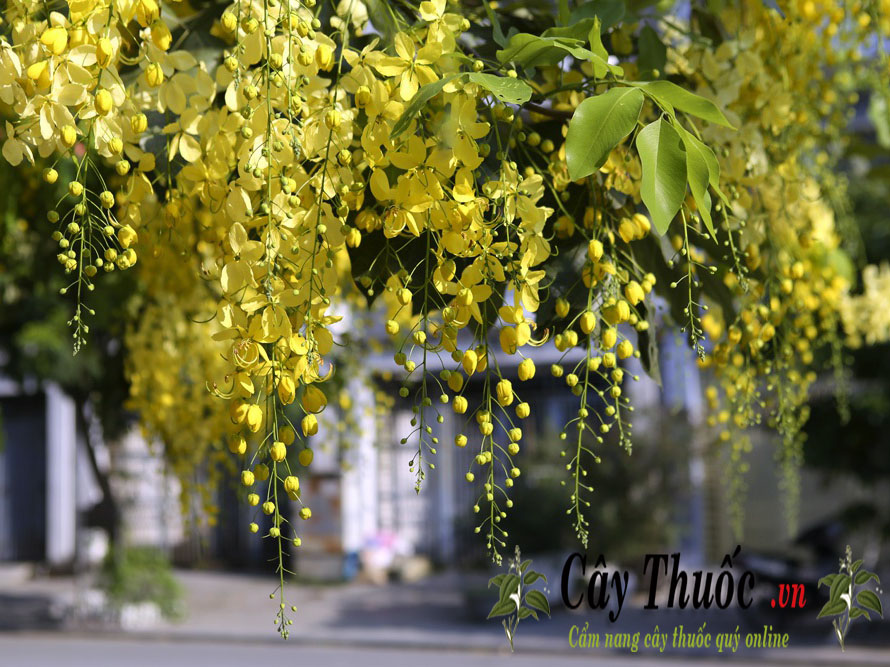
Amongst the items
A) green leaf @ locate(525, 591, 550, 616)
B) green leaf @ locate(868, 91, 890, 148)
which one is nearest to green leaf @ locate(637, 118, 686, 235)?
green leaf @ locate(525, 591, 550, 616)

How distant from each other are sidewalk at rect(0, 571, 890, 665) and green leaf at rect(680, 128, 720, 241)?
5.32 meters

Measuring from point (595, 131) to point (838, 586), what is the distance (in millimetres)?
1004

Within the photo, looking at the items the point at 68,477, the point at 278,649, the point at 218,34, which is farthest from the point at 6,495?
the point at 218,34

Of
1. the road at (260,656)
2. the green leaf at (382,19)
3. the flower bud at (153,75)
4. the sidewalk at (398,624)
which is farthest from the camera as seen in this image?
the sidewalk at (398,624)

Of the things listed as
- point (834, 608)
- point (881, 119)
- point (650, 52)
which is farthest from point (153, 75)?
point (881, 119)

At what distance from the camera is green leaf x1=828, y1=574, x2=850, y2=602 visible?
4.89ft

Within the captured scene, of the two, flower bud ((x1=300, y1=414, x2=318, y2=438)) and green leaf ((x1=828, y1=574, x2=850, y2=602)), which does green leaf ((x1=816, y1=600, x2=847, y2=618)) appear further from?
flower bud ((x1=300, y1=414, x2=318, y2=438))

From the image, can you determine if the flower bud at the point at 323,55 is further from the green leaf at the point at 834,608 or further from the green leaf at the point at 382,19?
the green leaf at the point at 834,608

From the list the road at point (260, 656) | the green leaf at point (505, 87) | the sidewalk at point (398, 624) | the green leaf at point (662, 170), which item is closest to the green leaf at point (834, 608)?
the green leaf at point (662, 170)

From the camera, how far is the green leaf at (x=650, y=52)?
1209mm

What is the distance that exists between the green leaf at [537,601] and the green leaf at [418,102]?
0.76 metres

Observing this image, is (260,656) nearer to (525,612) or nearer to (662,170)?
(525,612)

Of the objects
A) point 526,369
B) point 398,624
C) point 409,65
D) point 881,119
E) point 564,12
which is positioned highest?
point 881,119

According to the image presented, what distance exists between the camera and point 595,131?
0.84 m
